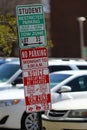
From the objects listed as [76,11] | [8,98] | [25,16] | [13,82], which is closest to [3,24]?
[8,98]

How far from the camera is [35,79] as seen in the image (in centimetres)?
730

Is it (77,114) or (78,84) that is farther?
(78,84)

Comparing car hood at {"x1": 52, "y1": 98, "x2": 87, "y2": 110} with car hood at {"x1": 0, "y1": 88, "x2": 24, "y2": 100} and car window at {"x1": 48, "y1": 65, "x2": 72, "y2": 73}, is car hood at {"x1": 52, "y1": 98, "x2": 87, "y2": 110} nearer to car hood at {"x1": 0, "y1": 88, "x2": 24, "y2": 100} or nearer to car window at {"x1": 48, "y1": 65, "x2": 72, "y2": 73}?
car hood at {"x1": 0, "y1": 88, "x2": 24, "y2": 100}

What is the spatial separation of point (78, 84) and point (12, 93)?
159 cm

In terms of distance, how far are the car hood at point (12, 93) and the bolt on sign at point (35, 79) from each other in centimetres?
458

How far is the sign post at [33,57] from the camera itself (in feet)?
24.0

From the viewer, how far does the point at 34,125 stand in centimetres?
1139

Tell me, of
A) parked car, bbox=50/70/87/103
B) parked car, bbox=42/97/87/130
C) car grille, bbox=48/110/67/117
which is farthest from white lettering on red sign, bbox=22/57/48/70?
parked car, bbox=50/70/87/103

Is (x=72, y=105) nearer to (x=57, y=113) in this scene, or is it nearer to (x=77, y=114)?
(x=57, y=113)

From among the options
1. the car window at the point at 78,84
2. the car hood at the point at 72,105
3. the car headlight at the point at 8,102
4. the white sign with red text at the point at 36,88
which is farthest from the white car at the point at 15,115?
the white sign with red text at the point at 36,88

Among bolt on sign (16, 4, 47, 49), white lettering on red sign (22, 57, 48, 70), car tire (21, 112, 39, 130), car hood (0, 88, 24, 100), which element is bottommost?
car tire (21, 112, 39, 130)

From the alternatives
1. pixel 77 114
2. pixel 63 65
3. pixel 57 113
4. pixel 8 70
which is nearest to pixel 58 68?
pixel 63 65

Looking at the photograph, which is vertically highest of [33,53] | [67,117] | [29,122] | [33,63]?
[33,53]

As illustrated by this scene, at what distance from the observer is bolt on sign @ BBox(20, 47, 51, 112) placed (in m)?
7.32
